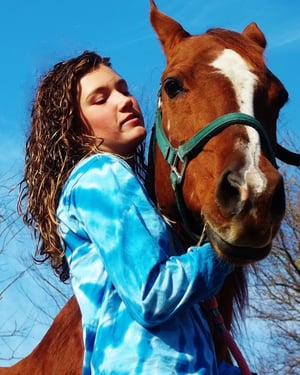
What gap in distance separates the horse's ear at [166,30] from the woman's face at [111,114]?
383 mm

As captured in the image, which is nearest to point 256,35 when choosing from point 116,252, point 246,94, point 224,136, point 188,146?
point 246,94

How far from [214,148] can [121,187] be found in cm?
40

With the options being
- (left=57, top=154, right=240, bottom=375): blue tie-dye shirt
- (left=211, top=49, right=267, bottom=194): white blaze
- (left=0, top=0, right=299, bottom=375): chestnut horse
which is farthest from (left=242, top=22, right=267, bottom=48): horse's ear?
(left=57, top=154, right=240, bottom=375): blue tie-dye shirt

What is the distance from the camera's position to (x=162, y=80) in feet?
11.8

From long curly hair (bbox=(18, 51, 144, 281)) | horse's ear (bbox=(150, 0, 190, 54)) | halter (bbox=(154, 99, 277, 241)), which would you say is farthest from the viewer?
horse's ear (bbox=(150, 0, 190, 54))

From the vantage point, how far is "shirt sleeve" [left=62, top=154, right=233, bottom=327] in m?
2.69

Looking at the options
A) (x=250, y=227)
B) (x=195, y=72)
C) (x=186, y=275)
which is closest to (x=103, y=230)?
(x=186, y=275)

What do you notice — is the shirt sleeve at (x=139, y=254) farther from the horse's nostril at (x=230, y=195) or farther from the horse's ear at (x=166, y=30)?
the horse's ear at (x=166, y=30)

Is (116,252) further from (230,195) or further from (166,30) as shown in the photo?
(166,30)

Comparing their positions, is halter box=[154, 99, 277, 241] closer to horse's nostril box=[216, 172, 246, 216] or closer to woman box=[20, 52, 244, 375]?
woman box=[20, 52, 244, 375]

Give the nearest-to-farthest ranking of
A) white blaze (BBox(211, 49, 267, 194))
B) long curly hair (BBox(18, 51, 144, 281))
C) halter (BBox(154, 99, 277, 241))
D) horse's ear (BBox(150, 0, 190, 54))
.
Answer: white blaze (BBox(211, 49, 267, 194))
halter (BBox(154, 99, 277, 241))
long curly hair (BBox(18, 51, 144, 281))
horse's ear (BBox(150, 0, 190, 54))

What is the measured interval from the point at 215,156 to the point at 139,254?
1.71ft

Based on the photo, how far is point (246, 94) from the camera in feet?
10.3

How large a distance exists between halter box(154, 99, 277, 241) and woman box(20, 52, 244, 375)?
0.10m
